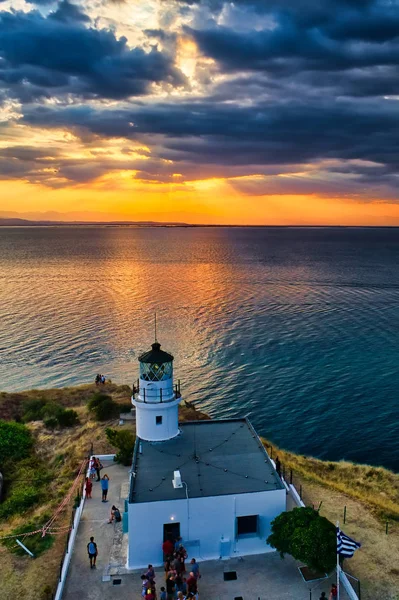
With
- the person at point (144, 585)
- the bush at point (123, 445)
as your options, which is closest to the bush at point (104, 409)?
the bush at point (123, 445)

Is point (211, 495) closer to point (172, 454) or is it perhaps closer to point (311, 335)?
point (172, 454)

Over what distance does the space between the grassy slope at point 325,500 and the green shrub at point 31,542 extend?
296 millimetres

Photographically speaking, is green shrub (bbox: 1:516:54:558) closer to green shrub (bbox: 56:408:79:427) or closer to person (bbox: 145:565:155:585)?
person (bbox: 145:565:155:585)

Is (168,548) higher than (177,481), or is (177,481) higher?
(177,481)

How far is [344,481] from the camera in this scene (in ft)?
87.4

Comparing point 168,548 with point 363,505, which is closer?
point 168,548

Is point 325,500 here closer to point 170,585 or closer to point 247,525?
point 247,525

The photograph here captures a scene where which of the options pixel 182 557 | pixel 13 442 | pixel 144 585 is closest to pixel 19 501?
pixel 13 442

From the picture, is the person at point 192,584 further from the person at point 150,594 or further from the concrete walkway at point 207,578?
the person at point 150,594

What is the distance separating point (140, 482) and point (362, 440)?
19.9 metres

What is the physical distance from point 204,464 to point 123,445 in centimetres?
696

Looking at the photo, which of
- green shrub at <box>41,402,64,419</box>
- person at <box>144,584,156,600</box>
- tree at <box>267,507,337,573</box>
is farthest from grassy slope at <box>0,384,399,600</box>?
person at <box>144,584,156,600</box>

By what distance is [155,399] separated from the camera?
22.2m

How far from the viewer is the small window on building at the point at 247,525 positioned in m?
18.6
